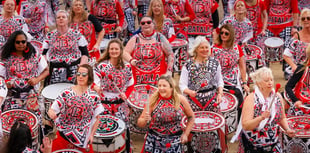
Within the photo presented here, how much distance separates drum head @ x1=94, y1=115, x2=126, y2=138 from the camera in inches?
260

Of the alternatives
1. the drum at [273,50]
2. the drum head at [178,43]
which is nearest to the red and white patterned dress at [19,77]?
the drum head at [178,43]

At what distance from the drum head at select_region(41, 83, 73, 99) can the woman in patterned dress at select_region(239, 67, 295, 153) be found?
2.50 meters

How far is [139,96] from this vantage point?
7.65m

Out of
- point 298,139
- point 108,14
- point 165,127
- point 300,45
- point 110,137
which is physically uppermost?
point 108,14

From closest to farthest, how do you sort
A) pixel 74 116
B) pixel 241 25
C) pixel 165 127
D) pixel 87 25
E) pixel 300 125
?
pixel 74 116 → pixel 165 127 → pixel 300 125 → pixel 87 25 → pixel 241 25

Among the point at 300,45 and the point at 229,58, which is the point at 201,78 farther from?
the point at 300,45

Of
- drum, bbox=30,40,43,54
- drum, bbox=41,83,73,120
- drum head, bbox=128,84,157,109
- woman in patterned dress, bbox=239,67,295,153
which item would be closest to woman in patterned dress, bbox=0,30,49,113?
drum, bbox=41,83,73,120

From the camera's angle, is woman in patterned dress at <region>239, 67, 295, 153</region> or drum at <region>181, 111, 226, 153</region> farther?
drum at <region>181, 111, 226, 153</region>

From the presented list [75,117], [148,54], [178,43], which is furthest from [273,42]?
[75,117]

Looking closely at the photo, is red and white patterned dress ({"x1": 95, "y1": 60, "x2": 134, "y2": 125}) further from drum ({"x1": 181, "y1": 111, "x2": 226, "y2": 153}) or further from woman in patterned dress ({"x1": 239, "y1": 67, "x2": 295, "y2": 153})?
woman in patterned dress ({"x1": 239, "y1": 67, "x2": 295, "y2": 153})

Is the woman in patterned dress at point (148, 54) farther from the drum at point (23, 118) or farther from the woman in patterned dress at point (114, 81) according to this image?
the drum at point (23, 118)

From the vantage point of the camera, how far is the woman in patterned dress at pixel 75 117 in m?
6.25

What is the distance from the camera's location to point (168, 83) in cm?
641

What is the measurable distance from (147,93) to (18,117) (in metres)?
1.68
